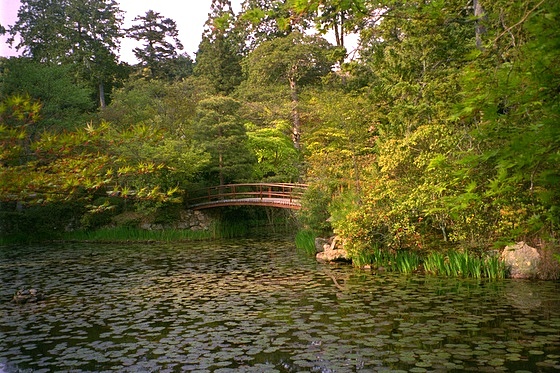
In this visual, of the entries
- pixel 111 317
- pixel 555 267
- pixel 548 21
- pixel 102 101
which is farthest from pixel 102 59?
pixel 548 21

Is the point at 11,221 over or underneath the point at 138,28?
underneath

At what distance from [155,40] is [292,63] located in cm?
1318

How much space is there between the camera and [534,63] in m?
3.90

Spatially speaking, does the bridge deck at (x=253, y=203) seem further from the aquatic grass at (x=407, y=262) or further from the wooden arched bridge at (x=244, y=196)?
the aquatic grass at (x=407, y=262)

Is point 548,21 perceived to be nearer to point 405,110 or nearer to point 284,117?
point 405,110

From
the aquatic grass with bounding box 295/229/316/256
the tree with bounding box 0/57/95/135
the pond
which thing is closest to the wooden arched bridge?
the aquatic grass with bounding box 295/229/316/256

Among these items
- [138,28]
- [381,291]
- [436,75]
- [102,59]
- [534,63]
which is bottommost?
[381,291]

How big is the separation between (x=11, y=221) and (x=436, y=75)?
1586cm

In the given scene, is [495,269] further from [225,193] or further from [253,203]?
[225,193]

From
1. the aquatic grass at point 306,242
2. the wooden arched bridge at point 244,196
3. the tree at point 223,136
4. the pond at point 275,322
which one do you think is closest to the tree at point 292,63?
the tree at point 223,136

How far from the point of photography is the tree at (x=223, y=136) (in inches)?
809

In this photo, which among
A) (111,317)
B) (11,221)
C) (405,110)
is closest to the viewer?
(111,317)

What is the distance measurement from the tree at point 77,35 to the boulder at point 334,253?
1747 cm

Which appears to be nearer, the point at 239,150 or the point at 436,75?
the point at 436,75
